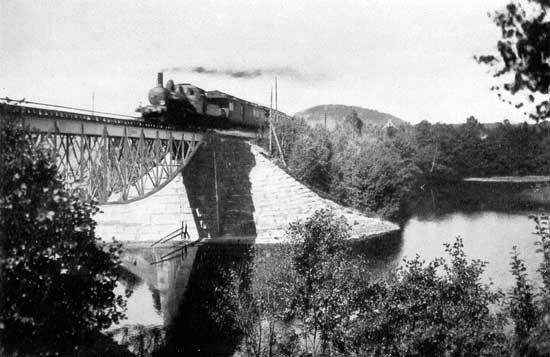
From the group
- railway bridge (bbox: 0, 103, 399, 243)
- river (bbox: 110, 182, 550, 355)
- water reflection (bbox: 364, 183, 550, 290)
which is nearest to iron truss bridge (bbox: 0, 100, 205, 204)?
railway bridge (bbox: 0, 103, 399, 243)

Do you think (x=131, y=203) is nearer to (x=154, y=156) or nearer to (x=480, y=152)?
(x=154, y=156)

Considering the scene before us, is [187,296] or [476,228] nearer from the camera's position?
[187,296]

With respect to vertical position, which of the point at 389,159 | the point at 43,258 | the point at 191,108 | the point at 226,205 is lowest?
the point at 226,205

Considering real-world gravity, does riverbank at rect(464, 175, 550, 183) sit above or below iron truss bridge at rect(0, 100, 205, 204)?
below

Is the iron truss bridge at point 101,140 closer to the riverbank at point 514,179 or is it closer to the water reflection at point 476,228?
the water reflection at point 476,228

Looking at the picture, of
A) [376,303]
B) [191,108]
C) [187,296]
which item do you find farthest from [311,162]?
[376,303]

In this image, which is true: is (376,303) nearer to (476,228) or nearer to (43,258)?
(43,258)

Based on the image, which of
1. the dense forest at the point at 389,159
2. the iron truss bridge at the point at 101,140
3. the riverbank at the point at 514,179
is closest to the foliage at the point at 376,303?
the dense forest at the point at 389,159

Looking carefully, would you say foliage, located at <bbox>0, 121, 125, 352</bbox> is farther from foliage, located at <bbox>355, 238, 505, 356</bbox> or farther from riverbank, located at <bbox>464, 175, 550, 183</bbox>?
riverbank, located at <bbox>464, 175, 550, 183</bbox>

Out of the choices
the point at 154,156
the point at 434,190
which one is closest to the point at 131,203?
the point at 154,156
